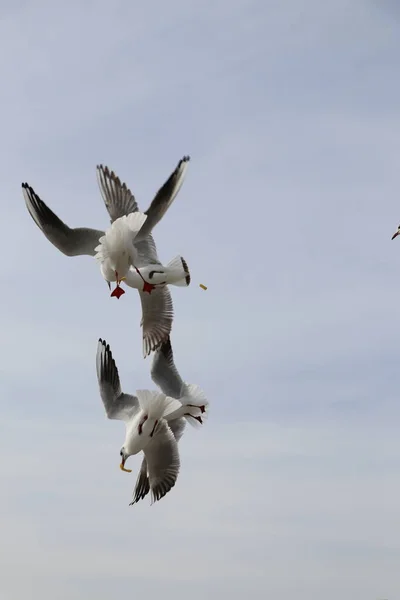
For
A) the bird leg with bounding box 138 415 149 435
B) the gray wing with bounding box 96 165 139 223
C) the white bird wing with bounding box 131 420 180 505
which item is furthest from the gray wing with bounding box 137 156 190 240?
the white bird wing with bounding box 131 420 180 505

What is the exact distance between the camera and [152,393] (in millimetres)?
11109

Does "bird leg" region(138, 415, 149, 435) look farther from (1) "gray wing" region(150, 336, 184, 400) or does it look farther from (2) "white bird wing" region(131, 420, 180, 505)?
(1) "gray wing" region(150, 336, 184, 400)

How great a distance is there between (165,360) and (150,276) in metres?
1.49

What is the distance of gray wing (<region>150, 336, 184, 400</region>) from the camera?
488 inches

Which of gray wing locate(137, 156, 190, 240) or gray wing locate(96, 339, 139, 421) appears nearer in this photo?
gray wing locate(137, 156, 190, 240)

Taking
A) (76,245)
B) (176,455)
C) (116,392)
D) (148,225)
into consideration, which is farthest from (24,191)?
(176,455)

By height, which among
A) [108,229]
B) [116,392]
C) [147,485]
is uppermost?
[108,229]

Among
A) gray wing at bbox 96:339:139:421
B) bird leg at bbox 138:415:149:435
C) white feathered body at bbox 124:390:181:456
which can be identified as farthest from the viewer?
gray wing at bbox 96:339:139:421

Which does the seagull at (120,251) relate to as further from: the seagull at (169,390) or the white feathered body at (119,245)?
the seagull at (169,390)

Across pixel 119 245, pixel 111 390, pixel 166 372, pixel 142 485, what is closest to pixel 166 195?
pixel 119 245

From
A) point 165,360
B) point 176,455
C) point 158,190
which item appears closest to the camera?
point 158,190

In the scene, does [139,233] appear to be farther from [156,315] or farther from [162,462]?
[162,462]

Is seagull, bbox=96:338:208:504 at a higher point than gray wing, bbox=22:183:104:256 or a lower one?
lower

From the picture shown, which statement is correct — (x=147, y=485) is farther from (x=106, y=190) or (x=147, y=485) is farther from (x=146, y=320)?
(x=106, y=190)
